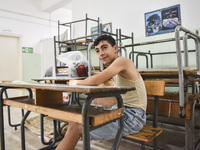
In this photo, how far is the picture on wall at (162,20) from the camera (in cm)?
312

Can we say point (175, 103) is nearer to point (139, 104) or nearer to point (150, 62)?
point (139, 104)

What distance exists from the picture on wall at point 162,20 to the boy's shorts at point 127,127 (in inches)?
98.0

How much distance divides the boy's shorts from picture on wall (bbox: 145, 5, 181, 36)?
8.17 ft

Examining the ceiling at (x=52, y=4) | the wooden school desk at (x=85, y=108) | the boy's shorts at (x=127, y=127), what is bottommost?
the boy's shorts at (x=127, y=127)

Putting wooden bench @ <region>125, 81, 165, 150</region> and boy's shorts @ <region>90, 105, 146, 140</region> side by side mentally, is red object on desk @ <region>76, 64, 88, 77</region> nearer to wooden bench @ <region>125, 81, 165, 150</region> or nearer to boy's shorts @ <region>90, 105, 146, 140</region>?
wooden bench @ <region>125, 81, 165, 150</region>

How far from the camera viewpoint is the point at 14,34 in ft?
17.6

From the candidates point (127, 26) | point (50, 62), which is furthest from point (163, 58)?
point (50, 62)

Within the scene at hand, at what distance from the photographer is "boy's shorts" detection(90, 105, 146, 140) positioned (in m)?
1.16

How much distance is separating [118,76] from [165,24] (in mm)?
2415

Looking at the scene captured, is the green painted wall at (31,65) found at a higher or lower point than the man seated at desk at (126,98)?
higher

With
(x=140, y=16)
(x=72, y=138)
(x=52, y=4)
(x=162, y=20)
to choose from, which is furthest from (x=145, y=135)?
(x=52, y=4)

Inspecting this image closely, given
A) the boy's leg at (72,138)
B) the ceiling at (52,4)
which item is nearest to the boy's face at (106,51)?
the boy's leg at (72,138)

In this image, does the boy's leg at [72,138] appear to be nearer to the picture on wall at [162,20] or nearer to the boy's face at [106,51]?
the boy's face at [106,51]

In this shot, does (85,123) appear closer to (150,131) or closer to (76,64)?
(150,131)
